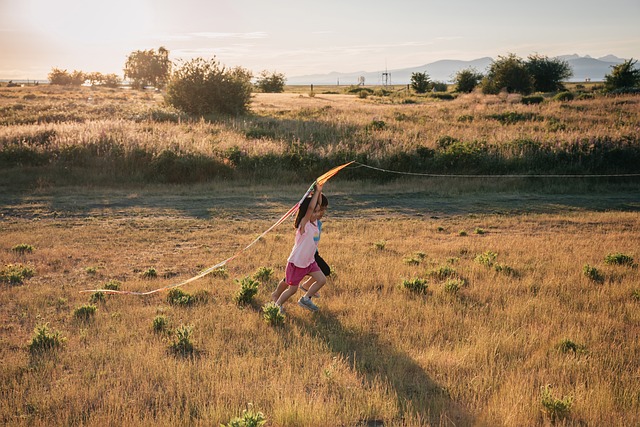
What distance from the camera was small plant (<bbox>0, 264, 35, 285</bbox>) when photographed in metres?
10.0

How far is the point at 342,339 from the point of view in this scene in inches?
297

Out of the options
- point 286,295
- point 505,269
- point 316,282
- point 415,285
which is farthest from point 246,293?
point 505,269

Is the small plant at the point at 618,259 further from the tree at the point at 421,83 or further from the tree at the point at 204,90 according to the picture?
the tree at the point at 421,83

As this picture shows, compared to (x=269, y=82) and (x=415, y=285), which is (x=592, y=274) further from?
(x=269, y=82)

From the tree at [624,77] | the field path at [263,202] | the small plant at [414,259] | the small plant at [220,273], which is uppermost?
the tree at [624,77]

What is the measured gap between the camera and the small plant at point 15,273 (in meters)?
10.0

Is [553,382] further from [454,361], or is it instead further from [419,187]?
[419,187]

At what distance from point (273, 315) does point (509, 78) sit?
225 feet

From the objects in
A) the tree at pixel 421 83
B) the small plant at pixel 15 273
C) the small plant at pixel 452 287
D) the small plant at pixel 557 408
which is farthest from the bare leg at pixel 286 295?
the tree at pixel 421 83

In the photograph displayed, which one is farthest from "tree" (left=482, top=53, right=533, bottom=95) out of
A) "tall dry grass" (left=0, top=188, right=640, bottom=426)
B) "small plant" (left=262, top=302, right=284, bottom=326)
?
"small plant" (left=262, top=302, right=284, bottom=326)

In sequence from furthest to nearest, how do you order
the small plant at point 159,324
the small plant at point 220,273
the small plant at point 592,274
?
the small plant at point 220,273 < the small plant at point 592,274 < the small plant at point 159,324

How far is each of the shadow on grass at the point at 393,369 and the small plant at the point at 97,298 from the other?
3554mm

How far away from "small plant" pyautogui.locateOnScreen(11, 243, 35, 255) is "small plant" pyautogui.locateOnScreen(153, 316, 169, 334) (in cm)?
622

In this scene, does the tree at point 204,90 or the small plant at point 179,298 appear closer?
the small plant at point 179,298
